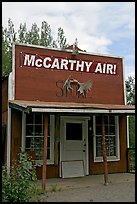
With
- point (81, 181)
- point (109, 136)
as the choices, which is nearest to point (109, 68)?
point (109, 136)

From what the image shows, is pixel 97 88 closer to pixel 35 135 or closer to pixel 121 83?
pixel 121 83

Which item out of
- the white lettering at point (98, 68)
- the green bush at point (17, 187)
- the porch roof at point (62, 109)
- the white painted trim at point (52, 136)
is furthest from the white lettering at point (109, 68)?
the green bush at point (17, 187)

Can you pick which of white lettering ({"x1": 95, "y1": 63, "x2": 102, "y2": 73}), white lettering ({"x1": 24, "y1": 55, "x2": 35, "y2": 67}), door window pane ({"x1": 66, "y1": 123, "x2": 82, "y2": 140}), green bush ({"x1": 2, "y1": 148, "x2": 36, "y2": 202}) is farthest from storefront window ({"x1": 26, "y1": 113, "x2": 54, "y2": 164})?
green bush ({"x1": 2, "y1": 148, "x2": 36, "y2": 202})

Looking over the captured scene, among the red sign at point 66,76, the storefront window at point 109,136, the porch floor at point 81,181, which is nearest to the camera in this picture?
the porch floor at point 81,181

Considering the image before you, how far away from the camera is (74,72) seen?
12.6 metres

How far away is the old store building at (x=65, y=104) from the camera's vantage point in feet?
37.1

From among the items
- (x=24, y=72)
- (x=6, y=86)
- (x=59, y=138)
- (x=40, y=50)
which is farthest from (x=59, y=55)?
(x=59, y=138)

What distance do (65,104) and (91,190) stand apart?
3099 millimetres

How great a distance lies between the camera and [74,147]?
12188 millimetres

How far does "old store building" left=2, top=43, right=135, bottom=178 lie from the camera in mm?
11297

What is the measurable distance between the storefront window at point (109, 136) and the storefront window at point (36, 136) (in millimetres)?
1983

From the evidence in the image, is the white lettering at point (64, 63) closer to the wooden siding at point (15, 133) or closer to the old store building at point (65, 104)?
the old store building at point (65, 104)

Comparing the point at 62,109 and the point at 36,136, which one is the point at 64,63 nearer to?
the point at 36,136

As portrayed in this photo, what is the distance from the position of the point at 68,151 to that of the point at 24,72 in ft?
11.3
